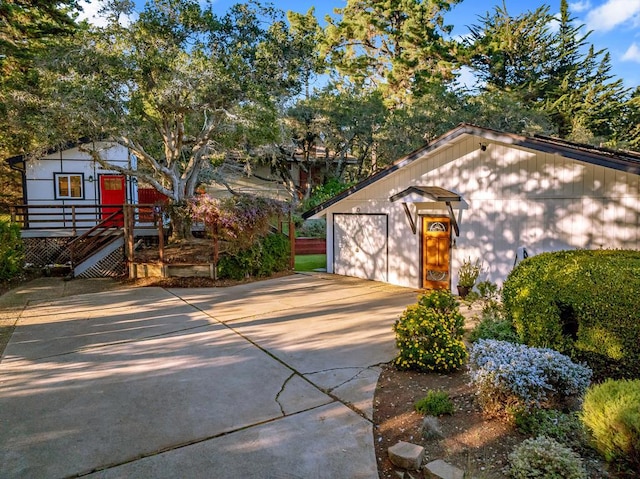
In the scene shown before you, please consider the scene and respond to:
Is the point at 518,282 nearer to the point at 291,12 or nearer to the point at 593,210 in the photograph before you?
the point at 593,210

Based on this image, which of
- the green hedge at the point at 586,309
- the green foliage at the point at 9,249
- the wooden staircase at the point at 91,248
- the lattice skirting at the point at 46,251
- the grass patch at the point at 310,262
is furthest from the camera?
the grass patch at the point at 310,262

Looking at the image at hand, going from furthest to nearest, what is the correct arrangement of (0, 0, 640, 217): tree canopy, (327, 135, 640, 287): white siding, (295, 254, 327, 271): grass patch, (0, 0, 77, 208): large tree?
(295, 254, 327, 271): grass patch, (0, 0, 77, 208): large tree, (0, 0, 640, 217): tree canopy, (327, 135, 640, 287): white siding

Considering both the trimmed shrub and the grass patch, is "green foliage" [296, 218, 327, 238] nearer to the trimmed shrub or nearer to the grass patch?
the grass patch

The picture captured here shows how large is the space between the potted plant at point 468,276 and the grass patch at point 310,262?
581cm

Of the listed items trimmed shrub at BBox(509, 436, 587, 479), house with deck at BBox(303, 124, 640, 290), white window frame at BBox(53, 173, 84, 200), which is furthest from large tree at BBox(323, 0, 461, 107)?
trimmed shrub at BBox(509, 436, 587, 479)

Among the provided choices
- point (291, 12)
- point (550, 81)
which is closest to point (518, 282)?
point (550, 81)

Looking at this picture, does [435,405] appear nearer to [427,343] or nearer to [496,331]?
[427,343]

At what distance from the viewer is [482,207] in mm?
9086

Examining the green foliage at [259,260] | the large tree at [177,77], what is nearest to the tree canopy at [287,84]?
the large tree at [177,77]

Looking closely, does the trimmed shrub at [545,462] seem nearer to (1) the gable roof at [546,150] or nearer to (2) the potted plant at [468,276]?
(1) the gable roof at [546,150]

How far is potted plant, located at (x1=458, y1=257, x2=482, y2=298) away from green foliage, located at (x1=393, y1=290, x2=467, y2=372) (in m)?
4.35

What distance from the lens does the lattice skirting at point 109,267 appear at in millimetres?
12094

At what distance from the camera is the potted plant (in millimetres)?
9164

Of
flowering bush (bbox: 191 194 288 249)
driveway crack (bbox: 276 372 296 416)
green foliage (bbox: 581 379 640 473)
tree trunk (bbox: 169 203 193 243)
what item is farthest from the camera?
tree trunk (bbox: 169 203 193 243)
